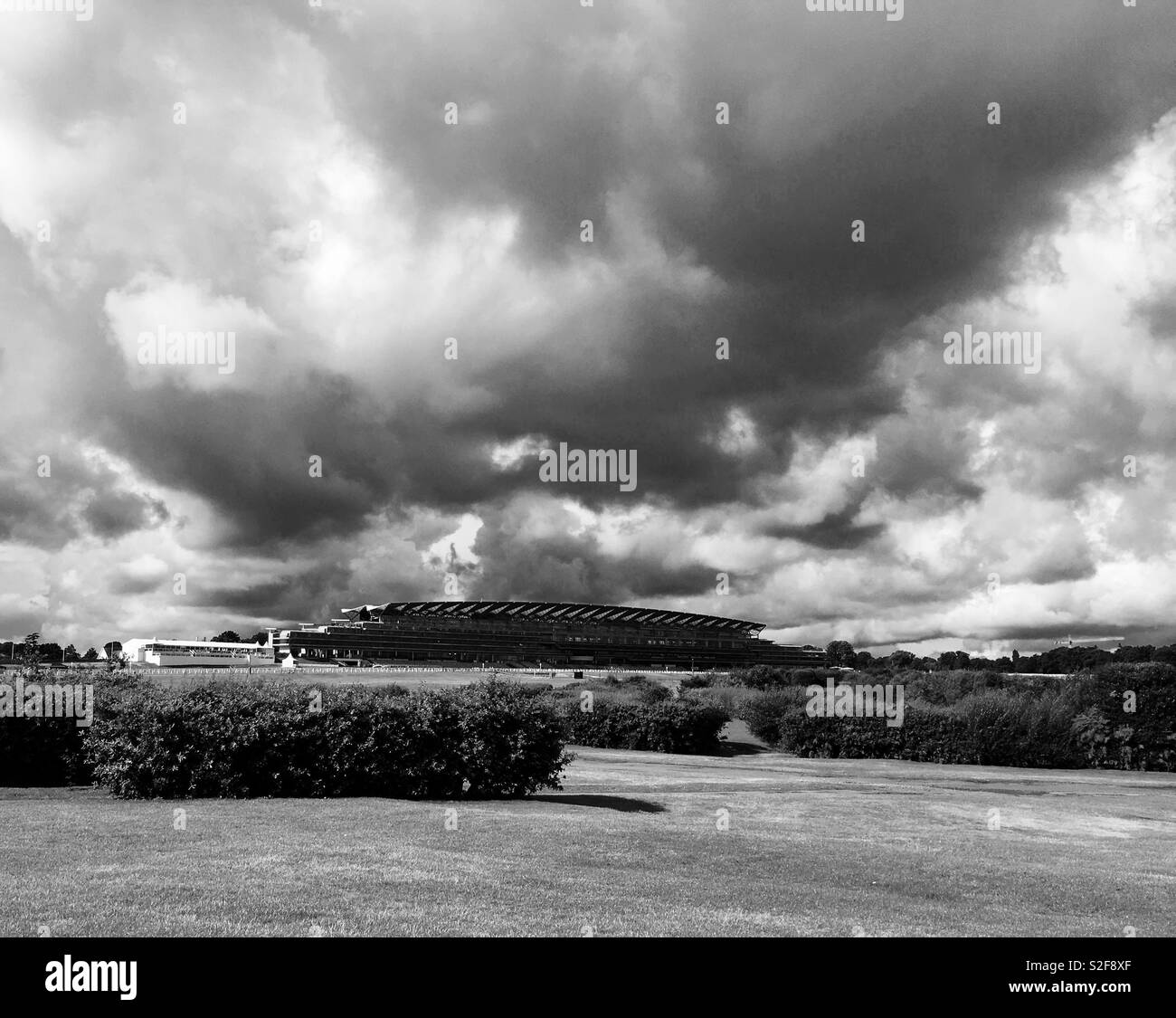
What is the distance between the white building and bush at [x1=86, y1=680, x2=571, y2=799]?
81212mm

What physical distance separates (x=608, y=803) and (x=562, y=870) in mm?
8446

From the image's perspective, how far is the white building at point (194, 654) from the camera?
327 ft

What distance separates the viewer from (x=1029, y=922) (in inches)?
402

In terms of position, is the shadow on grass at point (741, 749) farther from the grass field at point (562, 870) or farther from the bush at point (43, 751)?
the bush at point (43, 751)

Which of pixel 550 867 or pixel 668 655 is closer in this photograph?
pixel 550 867

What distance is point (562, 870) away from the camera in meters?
11.0

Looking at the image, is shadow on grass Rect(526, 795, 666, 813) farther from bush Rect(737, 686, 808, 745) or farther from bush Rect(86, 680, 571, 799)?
bush Rect(737, 686, 808, 745)

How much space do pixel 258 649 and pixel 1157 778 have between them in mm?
103830

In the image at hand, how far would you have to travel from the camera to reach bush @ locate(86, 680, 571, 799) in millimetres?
16781

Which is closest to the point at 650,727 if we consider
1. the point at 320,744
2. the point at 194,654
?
the point at 320,744

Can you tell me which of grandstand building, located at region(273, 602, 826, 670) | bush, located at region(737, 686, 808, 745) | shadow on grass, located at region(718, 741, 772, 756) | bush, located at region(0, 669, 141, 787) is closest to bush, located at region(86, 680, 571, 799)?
bush, located at region(0, 669, 141, 787)

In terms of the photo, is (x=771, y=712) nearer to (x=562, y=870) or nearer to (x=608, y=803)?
(x=608, y=803)

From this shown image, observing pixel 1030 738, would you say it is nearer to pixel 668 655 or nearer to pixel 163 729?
pixel 163 729
